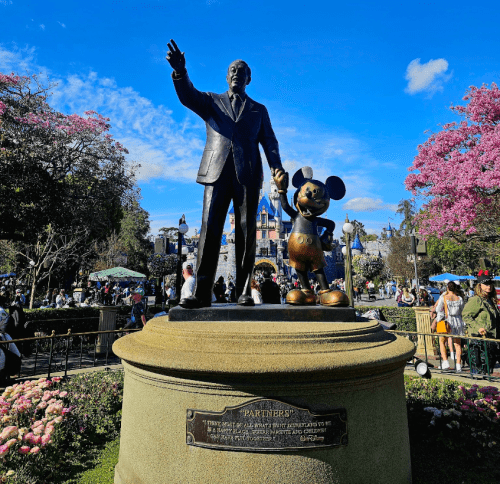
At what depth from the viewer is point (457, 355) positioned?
6715mm

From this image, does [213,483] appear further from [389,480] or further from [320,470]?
[389,480]

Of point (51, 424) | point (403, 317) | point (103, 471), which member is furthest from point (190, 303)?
point (403, 317)

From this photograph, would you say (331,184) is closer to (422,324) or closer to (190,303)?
(190,303)

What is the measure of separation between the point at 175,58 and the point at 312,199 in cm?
183

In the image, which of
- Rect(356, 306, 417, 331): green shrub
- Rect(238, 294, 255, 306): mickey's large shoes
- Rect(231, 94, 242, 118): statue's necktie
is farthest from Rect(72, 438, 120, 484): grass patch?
Rect(356, 306, 417, 331): green shrub

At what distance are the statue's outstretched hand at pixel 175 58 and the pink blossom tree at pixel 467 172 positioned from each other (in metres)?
11.4

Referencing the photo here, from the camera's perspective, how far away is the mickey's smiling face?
11.7ft

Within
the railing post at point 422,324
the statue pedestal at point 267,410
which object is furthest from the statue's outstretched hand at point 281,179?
the railing post at point 422,324

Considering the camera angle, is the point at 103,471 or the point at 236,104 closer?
the point at 103,471

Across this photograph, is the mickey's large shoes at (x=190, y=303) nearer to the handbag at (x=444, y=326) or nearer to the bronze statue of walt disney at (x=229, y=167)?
the bronze statue of walt disney at (x=229, y=167)

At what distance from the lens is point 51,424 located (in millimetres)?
3371

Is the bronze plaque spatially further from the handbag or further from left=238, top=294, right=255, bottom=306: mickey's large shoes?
the handbag

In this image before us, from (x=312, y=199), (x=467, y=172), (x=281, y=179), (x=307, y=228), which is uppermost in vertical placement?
(x=467, y=172)

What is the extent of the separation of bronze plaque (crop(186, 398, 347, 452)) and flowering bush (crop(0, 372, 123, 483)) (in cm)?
176
